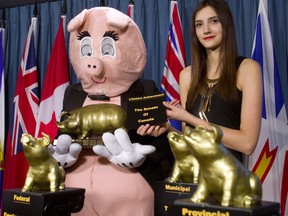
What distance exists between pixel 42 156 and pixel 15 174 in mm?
1382

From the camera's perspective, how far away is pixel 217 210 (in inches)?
31.8

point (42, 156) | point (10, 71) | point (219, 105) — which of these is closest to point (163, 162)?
point (219, 105)

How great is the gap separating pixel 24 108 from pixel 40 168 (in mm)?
1391

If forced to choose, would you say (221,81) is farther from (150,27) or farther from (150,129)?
(150,27)

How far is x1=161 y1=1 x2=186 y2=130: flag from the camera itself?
2127 millimetres

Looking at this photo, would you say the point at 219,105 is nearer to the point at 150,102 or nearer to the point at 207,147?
the point at 150,102

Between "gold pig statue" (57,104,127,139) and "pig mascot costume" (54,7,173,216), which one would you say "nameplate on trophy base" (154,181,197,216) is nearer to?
"pig mascot costume" (54,7,173,216)

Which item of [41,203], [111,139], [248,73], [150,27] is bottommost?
[41,203]

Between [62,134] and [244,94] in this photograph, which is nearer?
[244,94]

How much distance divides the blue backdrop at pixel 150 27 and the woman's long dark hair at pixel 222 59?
783mm

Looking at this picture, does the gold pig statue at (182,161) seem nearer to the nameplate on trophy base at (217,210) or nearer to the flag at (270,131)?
the nameplate on trophy base at (217,210)

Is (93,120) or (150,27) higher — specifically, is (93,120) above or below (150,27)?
below

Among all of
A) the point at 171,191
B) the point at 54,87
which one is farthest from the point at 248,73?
the point at 54,87

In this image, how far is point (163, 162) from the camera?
154cm
